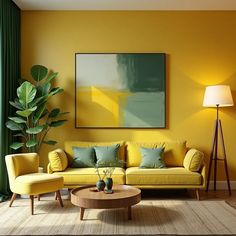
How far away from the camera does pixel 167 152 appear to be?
205 inches

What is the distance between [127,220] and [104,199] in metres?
0.41

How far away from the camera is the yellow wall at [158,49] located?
560cm

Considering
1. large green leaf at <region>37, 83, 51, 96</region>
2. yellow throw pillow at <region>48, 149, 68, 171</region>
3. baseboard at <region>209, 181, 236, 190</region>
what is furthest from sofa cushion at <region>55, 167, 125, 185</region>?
baseboard at <region>209, 181, 236, 190</region>

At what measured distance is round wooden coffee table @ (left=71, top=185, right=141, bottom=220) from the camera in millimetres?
3564

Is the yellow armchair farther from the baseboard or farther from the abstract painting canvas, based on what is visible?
the baseboard

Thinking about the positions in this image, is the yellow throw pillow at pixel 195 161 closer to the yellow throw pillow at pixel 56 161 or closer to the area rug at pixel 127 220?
the area rug at pixel 127 220

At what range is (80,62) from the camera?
220 inches

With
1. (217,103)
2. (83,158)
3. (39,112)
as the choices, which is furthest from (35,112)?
(217,103)

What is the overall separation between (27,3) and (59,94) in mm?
1598

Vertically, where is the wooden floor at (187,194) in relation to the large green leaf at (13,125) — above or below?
below

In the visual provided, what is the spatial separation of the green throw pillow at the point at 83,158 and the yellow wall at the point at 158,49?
20.8 inches

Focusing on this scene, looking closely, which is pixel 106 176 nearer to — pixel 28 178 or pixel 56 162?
pixel 56 162

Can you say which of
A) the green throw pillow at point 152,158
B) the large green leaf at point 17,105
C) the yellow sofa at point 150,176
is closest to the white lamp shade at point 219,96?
the yellow sofa at point 150,176

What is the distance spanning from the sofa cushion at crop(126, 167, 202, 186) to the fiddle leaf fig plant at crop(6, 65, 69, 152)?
1428 millimetres
